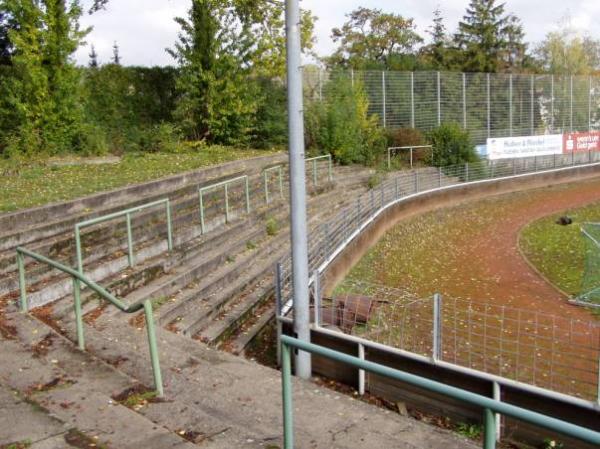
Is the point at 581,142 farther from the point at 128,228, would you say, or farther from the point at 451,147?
the point at 128,228

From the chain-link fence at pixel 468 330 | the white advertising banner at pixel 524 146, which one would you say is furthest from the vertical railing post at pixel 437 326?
the white advertising banner at pixel 524 146

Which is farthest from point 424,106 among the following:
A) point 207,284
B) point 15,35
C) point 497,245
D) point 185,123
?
point 207,284

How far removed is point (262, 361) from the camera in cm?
980

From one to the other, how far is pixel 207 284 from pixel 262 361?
6.42ft

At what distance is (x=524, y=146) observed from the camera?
3259 cm

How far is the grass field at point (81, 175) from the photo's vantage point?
13.2 metres

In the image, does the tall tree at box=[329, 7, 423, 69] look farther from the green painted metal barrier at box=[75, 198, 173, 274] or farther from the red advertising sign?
the green painted metal barrier at box=[75, 198, 173, 274]

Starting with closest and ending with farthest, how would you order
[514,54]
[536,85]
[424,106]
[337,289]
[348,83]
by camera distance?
[337,289] < [348,83] < [424,106] < [536,85] < [514,54]

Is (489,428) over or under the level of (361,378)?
over

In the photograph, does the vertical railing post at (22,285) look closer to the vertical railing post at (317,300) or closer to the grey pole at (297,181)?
the grey pole at (297,181)

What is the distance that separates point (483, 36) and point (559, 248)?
38514mm

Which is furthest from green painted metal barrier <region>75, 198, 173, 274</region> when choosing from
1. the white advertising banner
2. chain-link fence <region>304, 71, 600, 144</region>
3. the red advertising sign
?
the red advertising sign

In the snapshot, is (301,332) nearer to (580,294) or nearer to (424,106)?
(580,294)

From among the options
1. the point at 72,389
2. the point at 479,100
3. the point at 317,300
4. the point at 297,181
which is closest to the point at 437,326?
the point at 317,300
